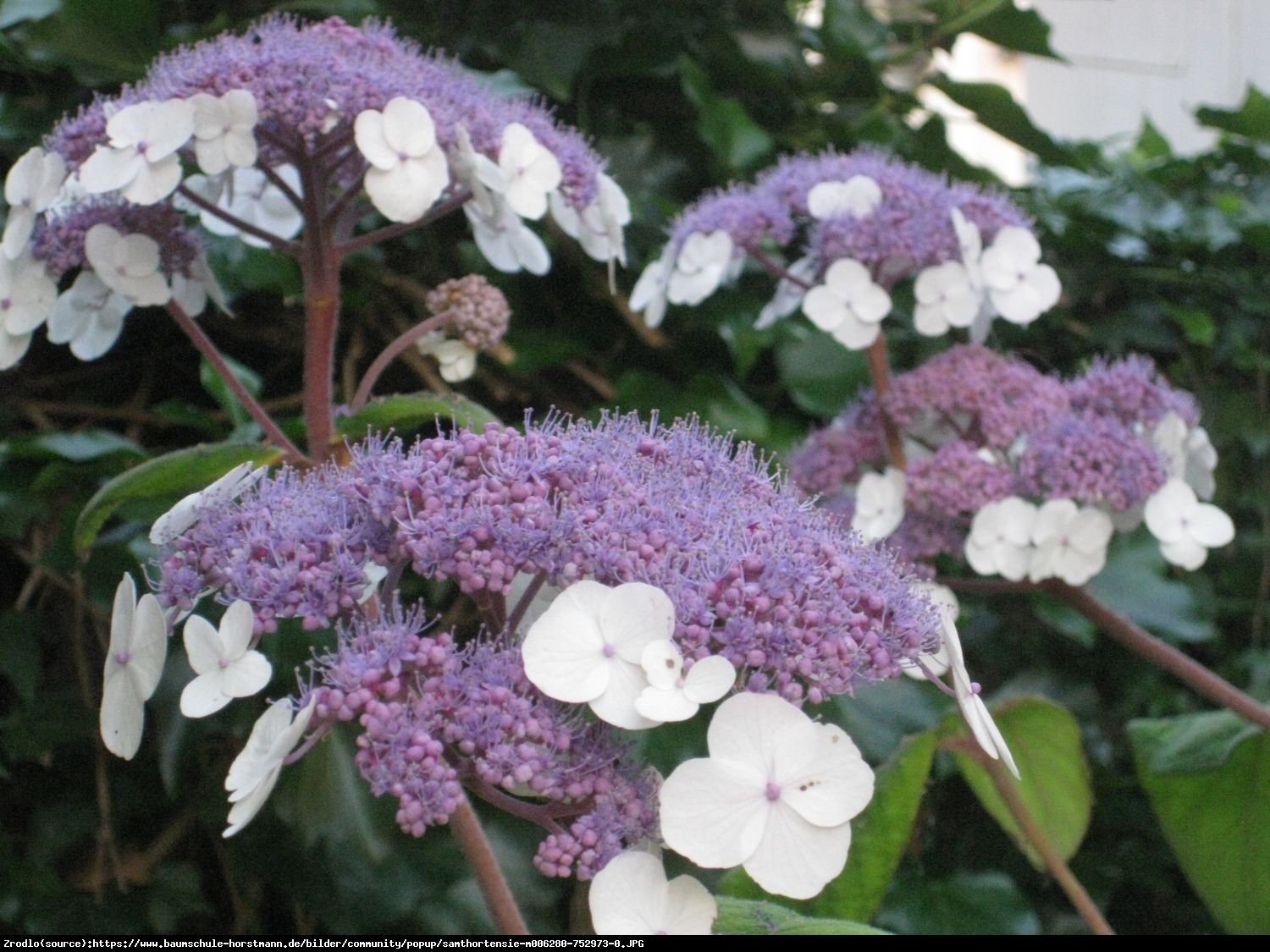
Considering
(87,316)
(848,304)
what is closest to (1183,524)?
(848,304)

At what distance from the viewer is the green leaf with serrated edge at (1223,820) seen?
3.26 feet

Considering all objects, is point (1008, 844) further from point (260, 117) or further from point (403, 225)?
point (260, 117)

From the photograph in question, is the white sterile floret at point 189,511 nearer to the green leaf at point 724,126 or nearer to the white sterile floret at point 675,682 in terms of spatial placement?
the white sterile floret at point 675,682

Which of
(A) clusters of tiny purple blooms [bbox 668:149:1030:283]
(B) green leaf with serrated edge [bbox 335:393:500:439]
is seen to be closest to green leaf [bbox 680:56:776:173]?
(A) clusters of tiny purple blooms [bbox 668:149:1030:283]

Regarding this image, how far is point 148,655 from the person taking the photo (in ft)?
1.75

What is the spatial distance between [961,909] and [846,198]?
24.1 inches

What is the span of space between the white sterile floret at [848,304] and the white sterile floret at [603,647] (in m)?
0.50

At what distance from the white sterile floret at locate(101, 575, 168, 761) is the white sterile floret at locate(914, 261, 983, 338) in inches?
24.5

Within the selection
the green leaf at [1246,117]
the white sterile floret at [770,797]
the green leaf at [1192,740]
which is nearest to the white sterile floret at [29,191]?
the white sterile floret at [770,797]

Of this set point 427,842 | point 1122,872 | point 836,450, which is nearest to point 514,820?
point 427,842

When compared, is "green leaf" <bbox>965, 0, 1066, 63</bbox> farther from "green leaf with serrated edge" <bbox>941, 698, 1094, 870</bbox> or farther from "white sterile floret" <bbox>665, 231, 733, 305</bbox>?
"green leaf with serrated edge" <bbox>941, 698, 1094, 870</bbox>

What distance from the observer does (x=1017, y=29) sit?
1.32m

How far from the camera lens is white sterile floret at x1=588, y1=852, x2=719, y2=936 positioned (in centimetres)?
47

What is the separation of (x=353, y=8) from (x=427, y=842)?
0.68 meters
